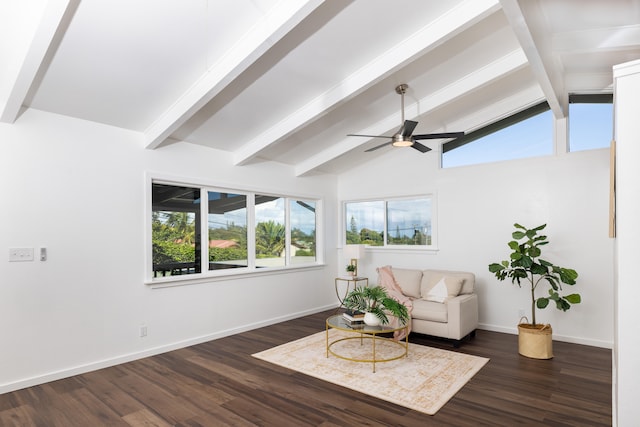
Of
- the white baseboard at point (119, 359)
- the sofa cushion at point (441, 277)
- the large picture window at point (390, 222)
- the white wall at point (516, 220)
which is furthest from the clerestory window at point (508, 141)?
the white baseboard at point (119, 359)

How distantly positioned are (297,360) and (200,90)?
9.61ft

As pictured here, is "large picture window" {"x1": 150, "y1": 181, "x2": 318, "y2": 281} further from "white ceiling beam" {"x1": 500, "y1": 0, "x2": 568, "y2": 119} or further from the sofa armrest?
"white ceiling beam" {"x1": 500, "y1": 0, "x2": 568, "y2": 119}

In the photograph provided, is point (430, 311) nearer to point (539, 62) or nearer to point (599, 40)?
point (539, 62)

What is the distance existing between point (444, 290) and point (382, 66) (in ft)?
9.64

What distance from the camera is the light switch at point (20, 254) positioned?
3.44 metres

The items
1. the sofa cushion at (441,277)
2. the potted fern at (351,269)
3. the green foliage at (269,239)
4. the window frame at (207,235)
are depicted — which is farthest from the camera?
the potted fern at (351,269)

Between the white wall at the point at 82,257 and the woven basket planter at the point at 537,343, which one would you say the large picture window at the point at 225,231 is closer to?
the white wall at the point at 82,257

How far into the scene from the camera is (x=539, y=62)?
338 cm

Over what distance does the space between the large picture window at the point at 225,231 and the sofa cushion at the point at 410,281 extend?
5.84ft

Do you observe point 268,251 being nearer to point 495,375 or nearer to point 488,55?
point 495,375

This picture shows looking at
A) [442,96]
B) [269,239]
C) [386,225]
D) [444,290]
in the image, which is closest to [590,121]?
Result: [442,96]

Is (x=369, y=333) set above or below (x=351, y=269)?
below

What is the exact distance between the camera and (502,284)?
526cm

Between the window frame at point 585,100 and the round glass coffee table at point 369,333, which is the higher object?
the window frame at point 585,100
